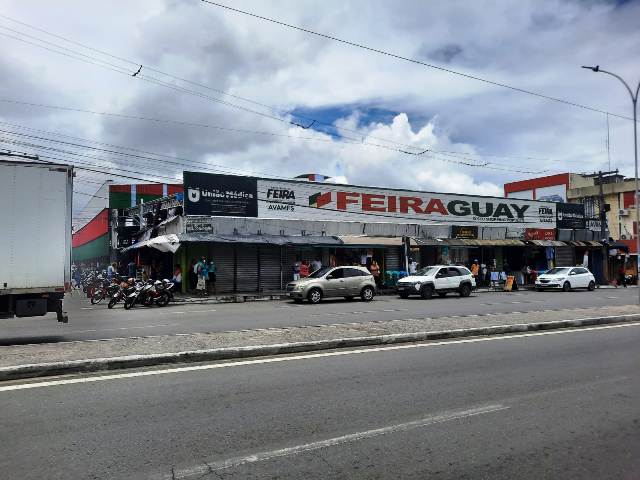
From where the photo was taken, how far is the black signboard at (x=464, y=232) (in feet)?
109

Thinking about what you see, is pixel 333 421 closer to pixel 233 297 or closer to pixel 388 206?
pixel 233 297

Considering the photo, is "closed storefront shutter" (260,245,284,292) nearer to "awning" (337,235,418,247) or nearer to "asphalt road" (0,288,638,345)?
"awning" (337,235,418,247)

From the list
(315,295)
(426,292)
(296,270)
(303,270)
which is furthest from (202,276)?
(426,292)

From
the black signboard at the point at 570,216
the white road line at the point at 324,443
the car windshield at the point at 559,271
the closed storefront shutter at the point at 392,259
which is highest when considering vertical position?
the black signboard at the point at 570,216

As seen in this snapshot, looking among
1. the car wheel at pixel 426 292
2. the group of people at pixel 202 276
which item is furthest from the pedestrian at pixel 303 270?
the car wheel at pixel 426 292

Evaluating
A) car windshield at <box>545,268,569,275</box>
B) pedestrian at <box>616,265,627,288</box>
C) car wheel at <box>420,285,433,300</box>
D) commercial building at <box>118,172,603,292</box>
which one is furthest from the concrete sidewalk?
pedestrian at <box>616,265,627,288</box>

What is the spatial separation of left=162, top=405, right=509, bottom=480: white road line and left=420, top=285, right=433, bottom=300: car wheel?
728 inches

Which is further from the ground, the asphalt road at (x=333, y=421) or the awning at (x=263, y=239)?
the awning at (x=263, y=239)

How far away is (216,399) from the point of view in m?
6.18

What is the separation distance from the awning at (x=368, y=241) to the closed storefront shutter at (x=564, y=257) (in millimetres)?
13816

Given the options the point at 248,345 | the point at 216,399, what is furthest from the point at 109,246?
the point at 216,399

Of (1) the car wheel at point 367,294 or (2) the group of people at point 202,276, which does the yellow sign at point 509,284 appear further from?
(2) the group of people at point 202,276

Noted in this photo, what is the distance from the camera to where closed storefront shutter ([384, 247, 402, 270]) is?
2970cm

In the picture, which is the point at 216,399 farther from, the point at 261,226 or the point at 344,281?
the point at 261,226
